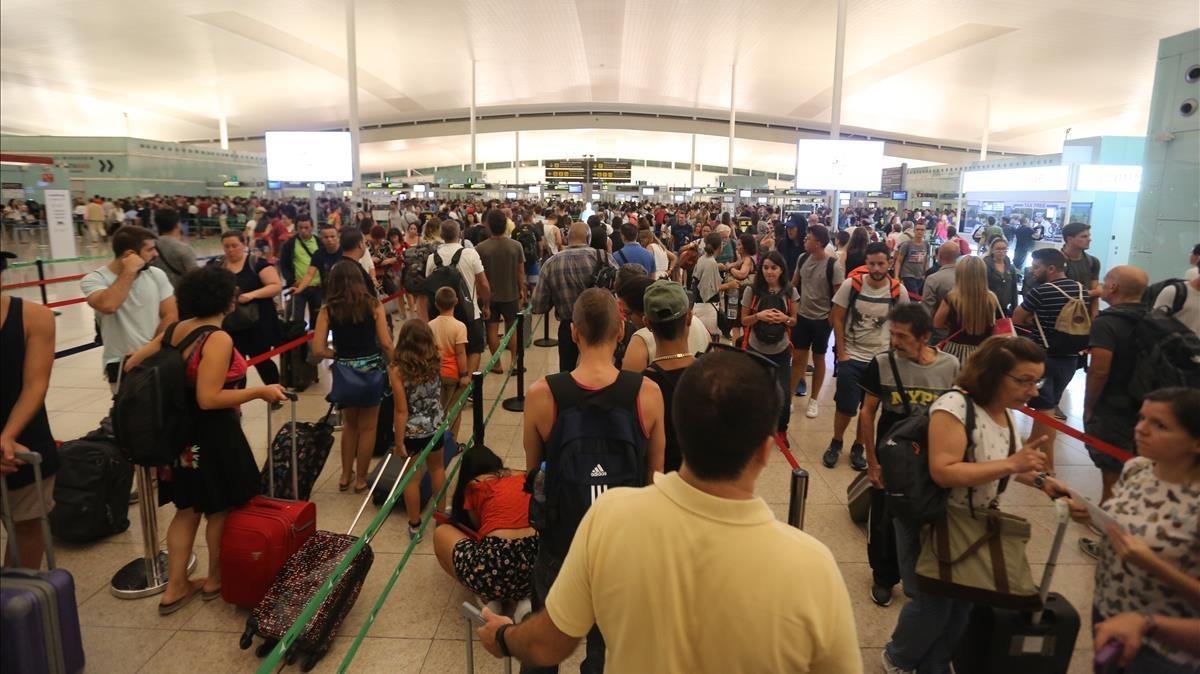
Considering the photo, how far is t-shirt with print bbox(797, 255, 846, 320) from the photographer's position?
571 centimetres

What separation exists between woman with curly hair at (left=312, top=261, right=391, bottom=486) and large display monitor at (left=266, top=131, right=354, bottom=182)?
757 cm

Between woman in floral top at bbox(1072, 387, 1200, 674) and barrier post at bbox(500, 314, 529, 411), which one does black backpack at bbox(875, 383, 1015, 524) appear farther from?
barrier post at bbox(500, 314, 529, 411)

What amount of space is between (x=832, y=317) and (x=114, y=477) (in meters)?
4.88

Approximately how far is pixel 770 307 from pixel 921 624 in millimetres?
3015

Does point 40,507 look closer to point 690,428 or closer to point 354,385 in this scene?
point 354,385

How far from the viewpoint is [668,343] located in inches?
106

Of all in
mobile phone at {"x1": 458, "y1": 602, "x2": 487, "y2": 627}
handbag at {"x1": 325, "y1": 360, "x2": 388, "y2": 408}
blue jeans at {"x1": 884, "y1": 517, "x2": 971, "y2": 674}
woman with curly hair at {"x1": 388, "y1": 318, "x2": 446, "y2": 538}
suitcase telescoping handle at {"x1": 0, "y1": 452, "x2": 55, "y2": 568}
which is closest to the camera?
mobile phone at {"x1": 458, "y1": 602, "x2": 487, "y2": 627}

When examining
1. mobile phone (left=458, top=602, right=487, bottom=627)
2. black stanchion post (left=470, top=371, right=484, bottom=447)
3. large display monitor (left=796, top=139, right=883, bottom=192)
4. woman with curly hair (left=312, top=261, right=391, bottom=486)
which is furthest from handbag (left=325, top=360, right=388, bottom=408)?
large display monitor (left=796, top=139, right=883, bottom=192)

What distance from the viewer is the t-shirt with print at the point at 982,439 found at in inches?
90.0

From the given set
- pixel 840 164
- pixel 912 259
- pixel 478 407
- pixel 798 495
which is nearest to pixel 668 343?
pixel 798 495

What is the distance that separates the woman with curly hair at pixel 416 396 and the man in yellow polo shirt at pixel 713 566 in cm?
276

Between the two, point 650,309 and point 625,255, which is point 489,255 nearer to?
point 625,255

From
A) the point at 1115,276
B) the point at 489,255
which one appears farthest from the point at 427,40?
the point at 1115,276

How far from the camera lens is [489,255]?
23.0 ft
